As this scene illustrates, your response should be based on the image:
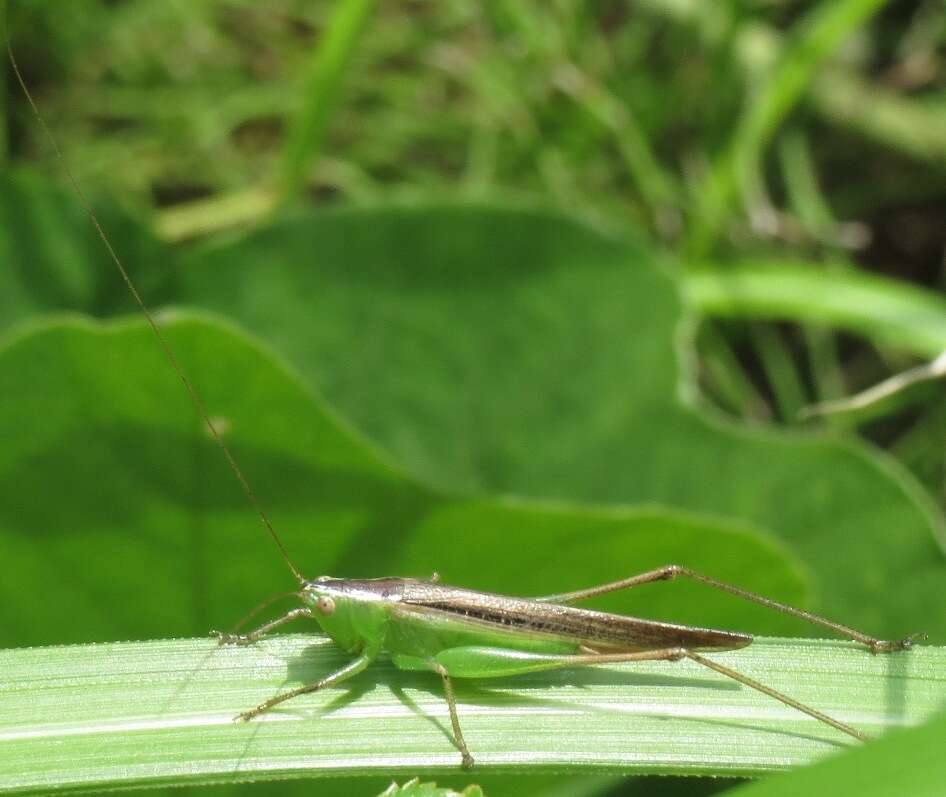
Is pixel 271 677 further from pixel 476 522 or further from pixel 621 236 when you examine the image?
pixel 621 236

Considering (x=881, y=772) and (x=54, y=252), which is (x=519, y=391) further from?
(x=881, y=772)

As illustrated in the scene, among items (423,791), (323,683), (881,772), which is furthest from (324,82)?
(881,772)

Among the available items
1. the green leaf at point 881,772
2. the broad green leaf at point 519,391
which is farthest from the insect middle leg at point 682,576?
the green leaf at point 881,772

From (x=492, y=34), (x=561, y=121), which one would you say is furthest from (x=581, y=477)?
(x=492, y=34)

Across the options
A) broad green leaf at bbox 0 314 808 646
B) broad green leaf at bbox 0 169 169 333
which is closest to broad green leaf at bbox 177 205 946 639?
broad green leaf at bbox 0 169 169 333

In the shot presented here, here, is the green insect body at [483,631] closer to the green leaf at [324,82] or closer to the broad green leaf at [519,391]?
the broad green leaf at [519,391]
